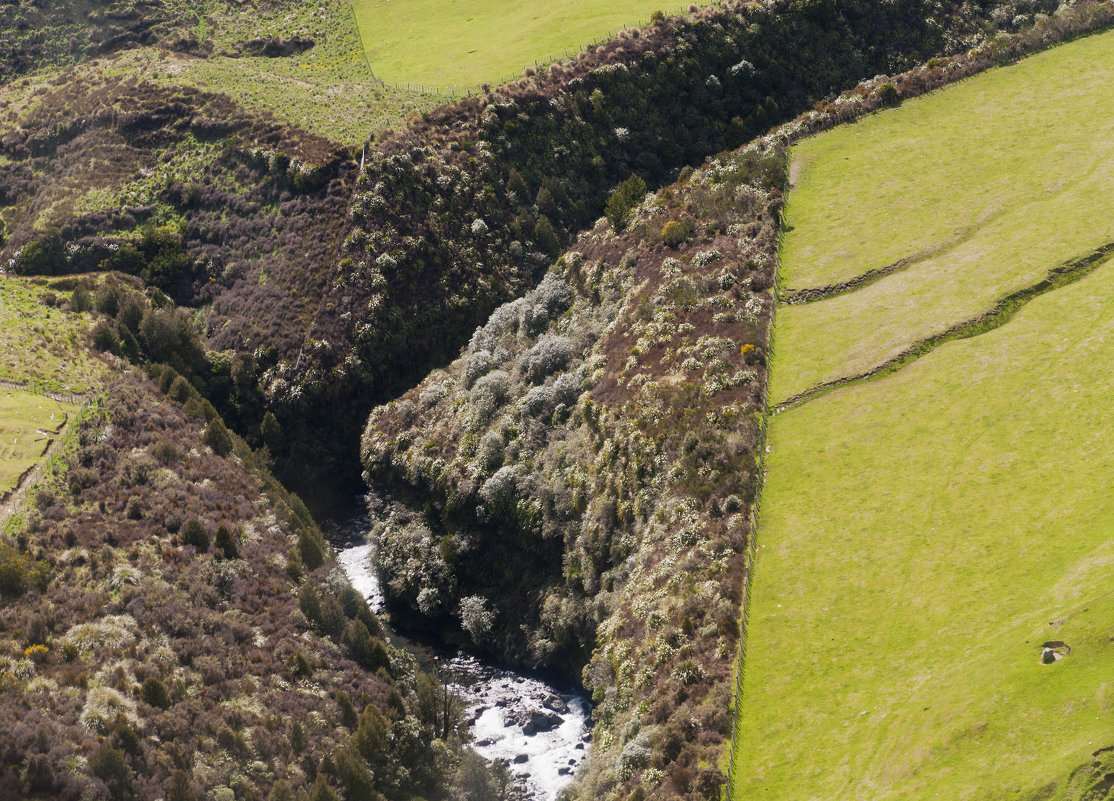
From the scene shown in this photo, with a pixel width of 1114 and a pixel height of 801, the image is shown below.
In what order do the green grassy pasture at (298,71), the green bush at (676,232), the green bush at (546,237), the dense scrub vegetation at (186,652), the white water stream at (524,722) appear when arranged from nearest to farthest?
the dense scrub vegetation at (186,652) → the white water stream at (524,722) → the green bush at (676,232) → the green bush at (546,237) → the green grassy pasture at (298,71)

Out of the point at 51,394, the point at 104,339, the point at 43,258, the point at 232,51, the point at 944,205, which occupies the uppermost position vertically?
the point at 232,51

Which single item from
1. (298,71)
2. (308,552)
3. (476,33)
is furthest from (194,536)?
(476,33)

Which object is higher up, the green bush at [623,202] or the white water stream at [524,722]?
the green bush at [623,202]

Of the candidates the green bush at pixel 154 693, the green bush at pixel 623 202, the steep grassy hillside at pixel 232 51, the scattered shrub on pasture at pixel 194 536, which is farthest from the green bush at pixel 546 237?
the green bush at pixel 154 693

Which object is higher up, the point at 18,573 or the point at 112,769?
the point at 18,573

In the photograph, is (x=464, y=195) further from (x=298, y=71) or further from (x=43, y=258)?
(x=43, y=258)

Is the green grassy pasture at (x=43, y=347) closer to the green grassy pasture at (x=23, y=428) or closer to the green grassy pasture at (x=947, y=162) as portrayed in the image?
the green grassy pasture at (x=23, y=428)

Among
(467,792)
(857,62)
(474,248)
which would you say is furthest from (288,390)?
(857,62)
